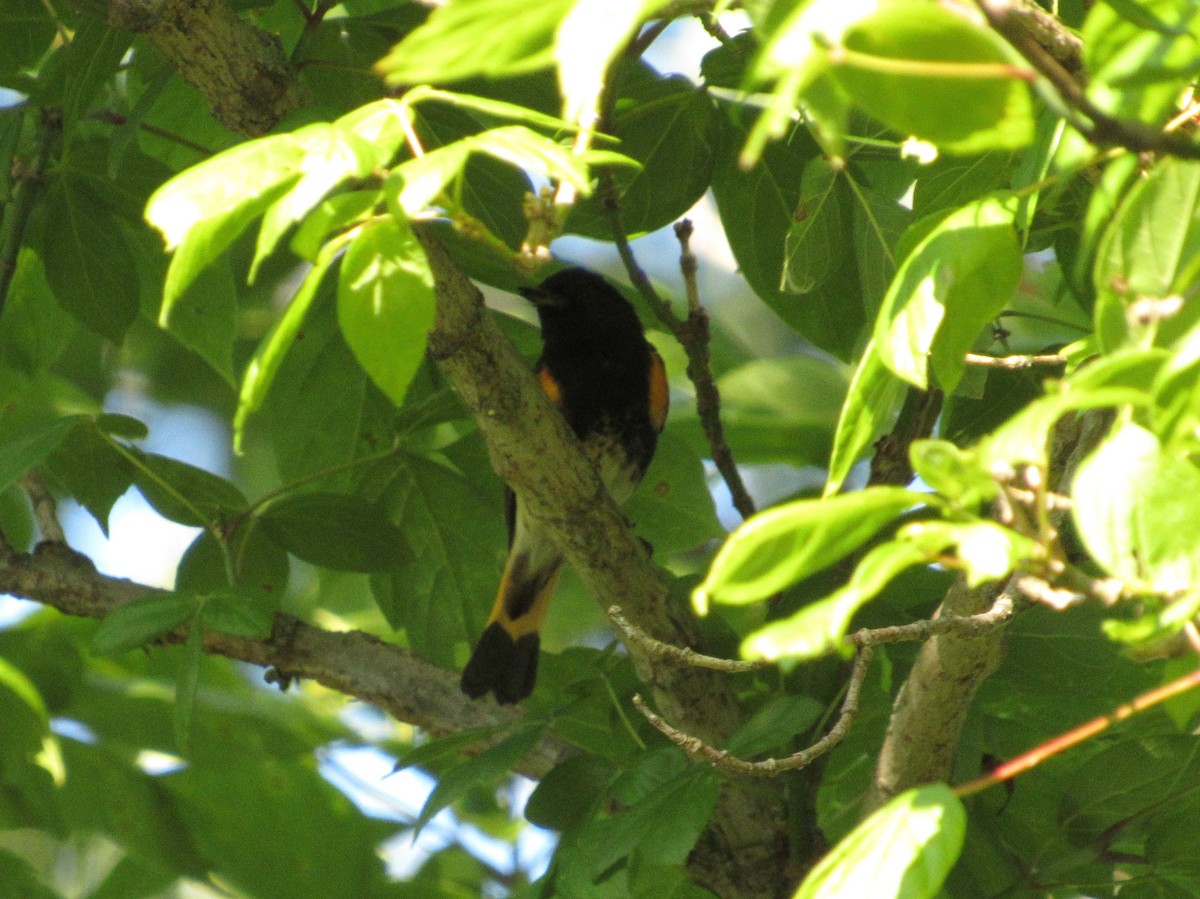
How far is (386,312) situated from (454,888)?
2586 millimetres

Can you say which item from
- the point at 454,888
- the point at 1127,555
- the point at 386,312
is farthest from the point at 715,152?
the point at 454,888

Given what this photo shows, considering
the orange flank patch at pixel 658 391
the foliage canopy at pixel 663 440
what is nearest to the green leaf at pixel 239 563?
the foliage canopy at pixel 663 440

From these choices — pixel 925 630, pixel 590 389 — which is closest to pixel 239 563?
pixel 925 630

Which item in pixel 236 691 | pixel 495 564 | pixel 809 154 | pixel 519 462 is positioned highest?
pixel 809 154

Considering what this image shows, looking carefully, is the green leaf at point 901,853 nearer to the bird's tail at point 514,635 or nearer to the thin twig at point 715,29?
the thin twig at point 715,29

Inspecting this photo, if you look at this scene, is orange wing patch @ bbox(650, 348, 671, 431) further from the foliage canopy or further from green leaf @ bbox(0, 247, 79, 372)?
green leaf @ bbox(0, 247, 79, 372)

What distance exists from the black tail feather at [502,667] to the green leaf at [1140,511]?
1.58 m

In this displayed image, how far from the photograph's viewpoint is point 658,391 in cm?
378

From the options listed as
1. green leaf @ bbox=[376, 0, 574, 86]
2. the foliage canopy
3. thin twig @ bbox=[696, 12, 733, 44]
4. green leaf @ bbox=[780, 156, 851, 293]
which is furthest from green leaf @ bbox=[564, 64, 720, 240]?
green leaf @ bbox=[376, 0, 574, 86]

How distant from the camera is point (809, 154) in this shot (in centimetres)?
211

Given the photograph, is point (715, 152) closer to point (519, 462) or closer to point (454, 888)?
point (519, 462)

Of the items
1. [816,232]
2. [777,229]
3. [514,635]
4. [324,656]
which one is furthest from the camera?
[514,635]

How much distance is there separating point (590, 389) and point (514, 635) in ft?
3.67

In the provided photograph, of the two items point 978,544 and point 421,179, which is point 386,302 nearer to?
point 421,179
